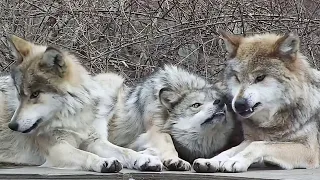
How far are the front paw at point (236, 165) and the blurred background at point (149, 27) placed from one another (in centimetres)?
288

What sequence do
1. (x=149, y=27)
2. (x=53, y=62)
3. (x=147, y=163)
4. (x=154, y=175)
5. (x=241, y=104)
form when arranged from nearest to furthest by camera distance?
(x=154, y=175) < (x=147, y=163) < (x=241, y=104) < (x=53, y=62) < (x=149, y=27)

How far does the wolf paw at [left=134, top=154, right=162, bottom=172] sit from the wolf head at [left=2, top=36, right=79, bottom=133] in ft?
2.53

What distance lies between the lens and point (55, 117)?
432 cm

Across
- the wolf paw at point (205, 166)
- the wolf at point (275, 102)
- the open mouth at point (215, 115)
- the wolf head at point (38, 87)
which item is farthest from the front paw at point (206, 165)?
the wolf head at point (38, 87)

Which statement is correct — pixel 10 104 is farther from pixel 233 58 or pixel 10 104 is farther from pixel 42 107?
pixel 233 58

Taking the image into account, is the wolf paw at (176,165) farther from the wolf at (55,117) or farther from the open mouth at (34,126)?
the open mouth at (34,126)

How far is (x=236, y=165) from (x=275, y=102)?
655mm

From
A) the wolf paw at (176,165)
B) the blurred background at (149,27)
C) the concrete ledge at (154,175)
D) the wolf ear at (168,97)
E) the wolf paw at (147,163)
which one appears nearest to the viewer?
the concrete ledge at (154,175)

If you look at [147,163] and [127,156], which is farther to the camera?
[127,156]

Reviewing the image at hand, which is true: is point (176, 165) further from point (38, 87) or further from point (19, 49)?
point (19, 49)

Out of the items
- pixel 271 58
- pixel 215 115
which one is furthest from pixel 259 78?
pixel 215 115

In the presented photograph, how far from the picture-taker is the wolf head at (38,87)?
13.6 feet

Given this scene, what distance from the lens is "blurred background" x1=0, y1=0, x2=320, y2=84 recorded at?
6883 mm

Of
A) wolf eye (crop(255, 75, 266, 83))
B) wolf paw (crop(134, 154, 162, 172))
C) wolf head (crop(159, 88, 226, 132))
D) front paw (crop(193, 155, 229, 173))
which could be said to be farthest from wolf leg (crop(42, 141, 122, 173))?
wolf eye (crop(255, 75, 266, 83))
